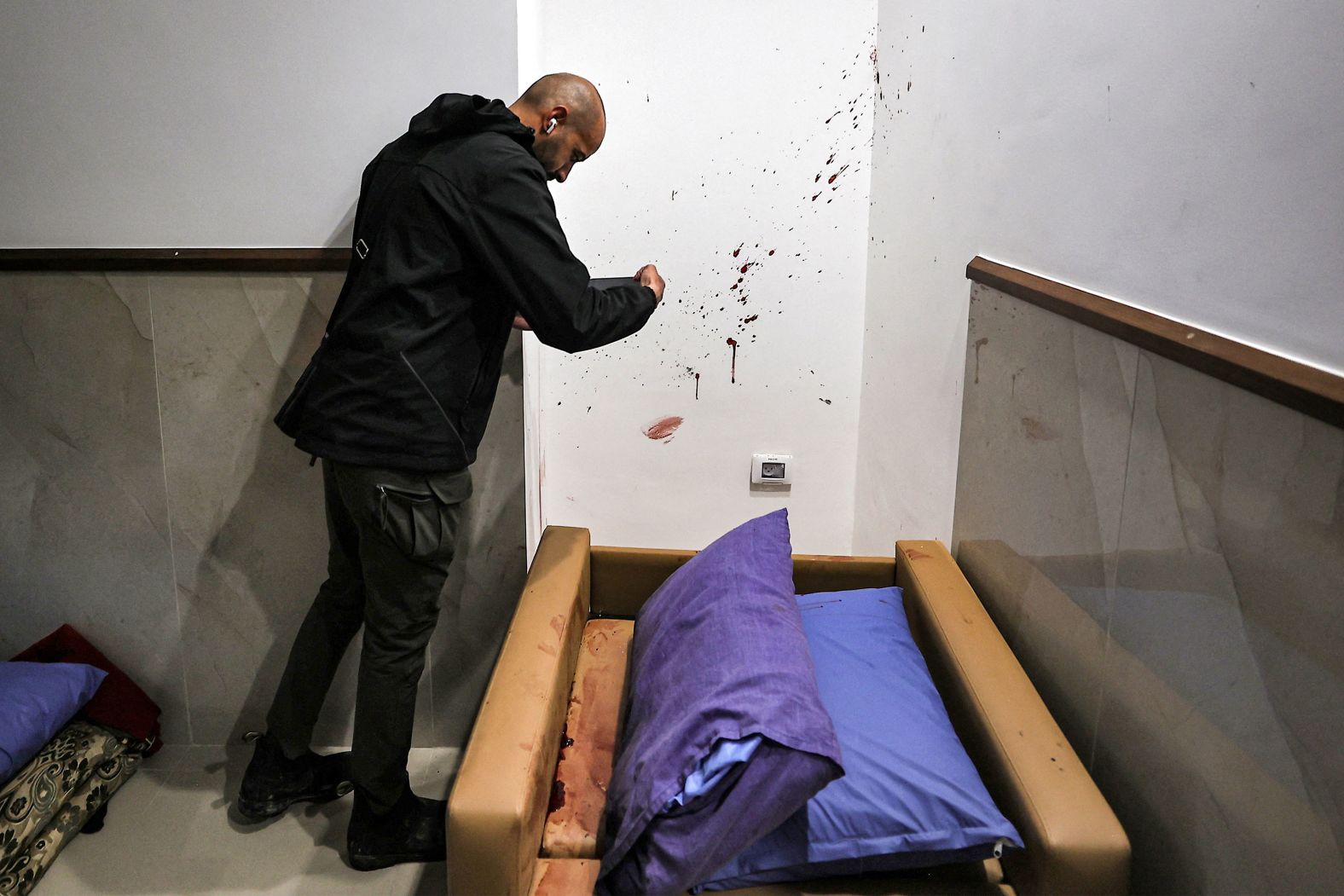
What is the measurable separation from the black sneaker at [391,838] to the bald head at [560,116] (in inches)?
48.7

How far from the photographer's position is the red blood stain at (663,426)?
2707 mm

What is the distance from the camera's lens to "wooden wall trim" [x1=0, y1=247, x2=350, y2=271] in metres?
2.04

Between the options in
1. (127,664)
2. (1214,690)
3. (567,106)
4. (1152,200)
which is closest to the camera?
(1214,690)

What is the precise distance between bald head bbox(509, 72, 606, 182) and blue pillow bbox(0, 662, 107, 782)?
Result: 54.9 inches

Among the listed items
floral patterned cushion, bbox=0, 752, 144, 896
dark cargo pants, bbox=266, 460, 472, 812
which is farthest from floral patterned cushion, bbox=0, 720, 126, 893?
dark cargo pants, bbox=266, 460, 472, 812

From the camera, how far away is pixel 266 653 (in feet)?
7.53

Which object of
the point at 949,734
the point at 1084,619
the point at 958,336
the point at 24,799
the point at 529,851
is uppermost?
the point at 958,336

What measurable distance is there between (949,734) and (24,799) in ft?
5.36

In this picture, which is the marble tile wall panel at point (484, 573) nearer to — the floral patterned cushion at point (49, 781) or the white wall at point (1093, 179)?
the floral patterned cushion at point (49, 781)

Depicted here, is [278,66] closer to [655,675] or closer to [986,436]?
[655,675]

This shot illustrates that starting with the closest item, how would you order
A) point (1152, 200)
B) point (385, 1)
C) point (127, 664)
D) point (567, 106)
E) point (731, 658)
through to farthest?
point (1152, 200) < point (731, 658) < point (567, 106) < point (385, 1) < point (127, 664)

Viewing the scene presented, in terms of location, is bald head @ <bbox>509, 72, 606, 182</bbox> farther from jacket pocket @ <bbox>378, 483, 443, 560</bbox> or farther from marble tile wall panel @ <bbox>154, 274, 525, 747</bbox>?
jacket pocket @ <bbox>378, 483, 443, 560</bbox>

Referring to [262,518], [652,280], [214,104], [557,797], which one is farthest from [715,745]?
[214,104]

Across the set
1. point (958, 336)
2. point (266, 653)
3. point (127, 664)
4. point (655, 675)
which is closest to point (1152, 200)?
point (958, 336)
